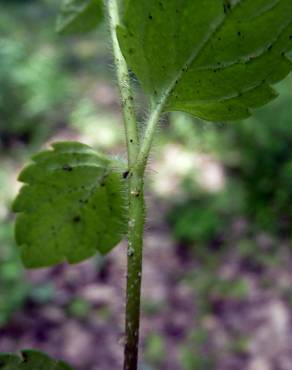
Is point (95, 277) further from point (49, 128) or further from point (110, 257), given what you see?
point (49, 128)

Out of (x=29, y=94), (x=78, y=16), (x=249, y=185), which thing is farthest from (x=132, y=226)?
(x=29, y=94)

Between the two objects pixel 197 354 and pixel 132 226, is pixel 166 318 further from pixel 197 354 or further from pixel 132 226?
pixel 132 226

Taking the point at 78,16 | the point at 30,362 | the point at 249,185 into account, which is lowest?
the point at 30,362

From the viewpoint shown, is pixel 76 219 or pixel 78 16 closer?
pixel 76 219

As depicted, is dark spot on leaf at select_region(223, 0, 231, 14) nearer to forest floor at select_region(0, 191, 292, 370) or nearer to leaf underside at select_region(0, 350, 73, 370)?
leaf underside at select_region(0, 350, 73, 370)

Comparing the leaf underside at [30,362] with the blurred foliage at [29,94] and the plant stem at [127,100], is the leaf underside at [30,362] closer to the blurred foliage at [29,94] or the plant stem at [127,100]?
the plant stem at [127,100]

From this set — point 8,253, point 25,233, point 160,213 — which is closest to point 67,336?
point 8,253

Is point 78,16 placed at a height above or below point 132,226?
above

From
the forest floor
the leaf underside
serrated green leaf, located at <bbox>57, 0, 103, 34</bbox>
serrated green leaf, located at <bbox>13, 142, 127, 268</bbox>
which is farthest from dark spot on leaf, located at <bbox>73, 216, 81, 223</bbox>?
the forest floor

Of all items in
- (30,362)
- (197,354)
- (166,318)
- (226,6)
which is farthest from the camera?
(166,318)
